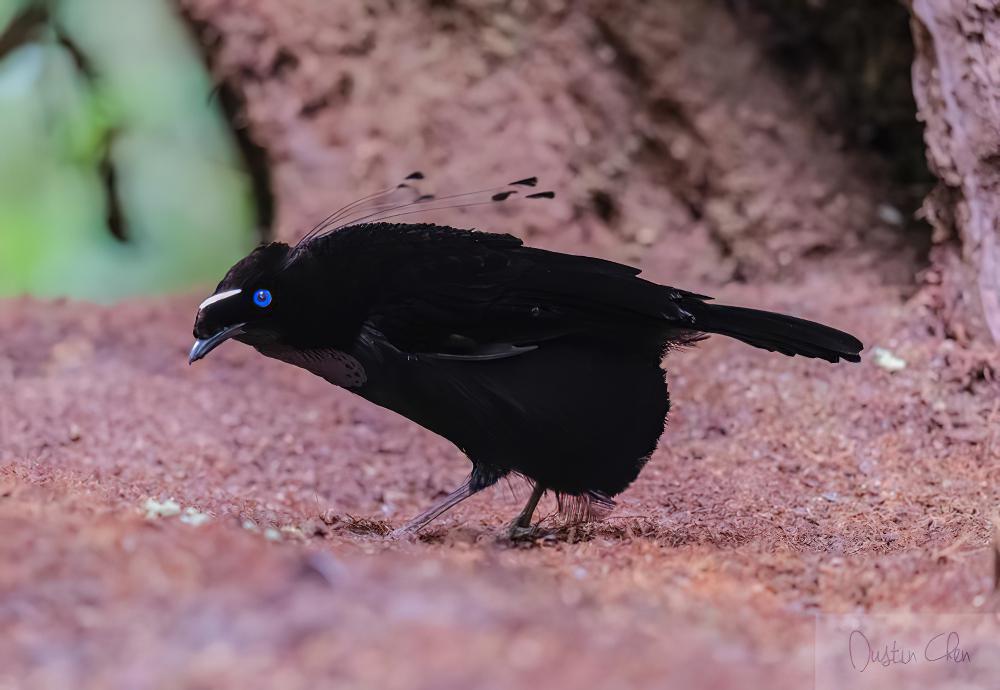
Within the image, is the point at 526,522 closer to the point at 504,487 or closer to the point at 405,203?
the point at 504,487

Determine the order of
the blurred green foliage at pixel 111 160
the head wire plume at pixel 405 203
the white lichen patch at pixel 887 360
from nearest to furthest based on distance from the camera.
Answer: the head wire plume at pixel 405 203
the white lichen patch at pixel 887 360
the blurred green foliage at pixel 111 160

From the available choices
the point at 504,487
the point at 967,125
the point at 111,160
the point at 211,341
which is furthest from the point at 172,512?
the point at 111,160

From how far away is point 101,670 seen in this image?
178cm

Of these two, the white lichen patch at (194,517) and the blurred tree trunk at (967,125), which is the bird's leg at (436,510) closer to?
the white lichen patch at (194,517)

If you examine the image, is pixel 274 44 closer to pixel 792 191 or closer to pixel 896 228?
pixel 792 191

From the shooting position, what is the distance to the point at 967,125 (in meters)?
4.72

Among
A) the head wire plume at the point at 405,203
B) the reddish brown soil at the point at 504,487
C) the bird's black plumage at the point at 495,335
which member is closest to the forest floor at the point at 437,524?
the reddish brown soil at the point at 504,487

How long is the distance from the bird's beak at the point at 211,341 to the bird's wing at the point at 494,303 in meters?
0.42

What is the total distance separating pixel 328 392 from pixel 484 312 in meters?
2.48

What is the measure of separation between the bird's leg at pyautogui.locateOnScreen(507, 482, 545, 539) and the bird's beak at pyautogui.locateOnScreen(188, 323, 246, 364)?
1.09m

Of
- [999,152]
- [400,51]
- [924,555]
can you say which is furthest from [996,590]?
[400,51]

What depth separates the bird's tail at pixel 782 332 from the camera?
3434 mm
